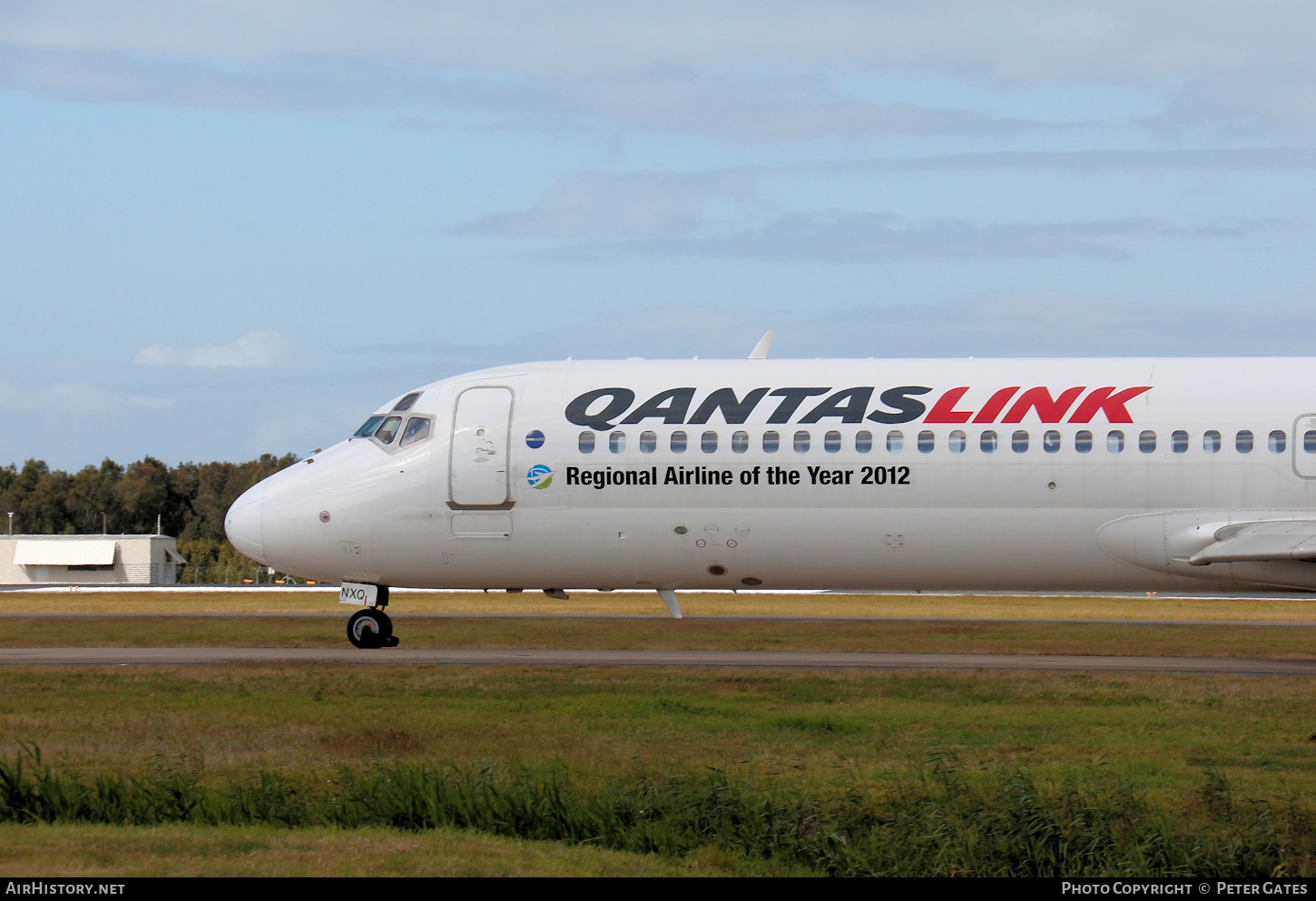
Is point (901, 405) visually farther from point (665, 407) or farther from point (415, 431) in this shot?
point (415, 431)

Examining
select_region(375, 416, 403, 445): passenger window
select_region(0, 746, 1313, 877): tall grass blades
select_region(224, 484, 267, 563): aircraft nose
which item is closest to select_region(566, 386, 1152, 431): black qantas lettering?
select_region(375, 416, 403, 445): passenger window

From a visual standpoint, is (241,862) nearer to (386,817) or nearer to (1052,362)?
(386,817)

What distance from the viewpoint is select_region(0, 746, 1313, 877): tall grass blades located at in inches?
436

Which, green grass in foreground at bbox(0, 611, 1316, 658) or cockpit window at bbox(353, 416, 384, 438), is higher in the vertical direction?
cockpit window at bbox(353, 416, 384, 438)

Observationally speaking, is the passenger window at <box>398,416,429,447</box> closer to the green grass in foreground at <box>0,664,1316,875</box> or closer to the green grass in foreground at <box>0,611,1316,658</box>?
the green grass in foreground at <box>0,611,1316,658</box>

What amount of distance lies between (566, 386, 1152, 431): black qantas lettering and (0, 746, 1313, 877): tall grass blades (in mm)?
13070

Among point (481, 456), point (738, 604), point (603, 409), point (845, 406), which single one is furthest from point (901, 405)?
point (738, 604)

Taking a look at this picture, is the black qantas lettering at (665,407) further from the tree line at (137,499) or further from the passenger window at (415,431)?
the tree line at (137,499)

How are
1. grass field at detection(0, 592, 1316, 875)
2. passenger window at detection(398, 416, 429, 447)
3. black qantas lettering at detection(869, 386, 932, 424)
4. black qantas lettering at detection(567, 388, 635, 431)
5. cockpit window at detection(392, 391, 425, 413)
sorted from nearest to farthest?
grass field at detection(0, 592, 1316, 875)
black qantas lettering at detection(869, 386, 932, 424)
black qantas lettering at detection(567, 388, 635, 431)
passenger window at detection(398, 416, 429, 447)
cockpit window at detection(392, 391, 425, 413)

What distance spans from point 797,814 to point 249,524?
18582mm

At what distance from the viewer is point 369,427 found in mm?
28203

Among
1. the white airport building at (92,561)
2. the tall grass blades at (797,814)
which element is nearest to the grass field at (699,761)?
the tall grass blades at (797,814)

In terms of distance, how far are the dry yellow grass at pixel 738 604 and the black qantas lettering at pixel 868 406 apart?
17564 mm

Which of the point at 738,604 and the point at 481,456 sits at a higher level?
the point at 481,456
